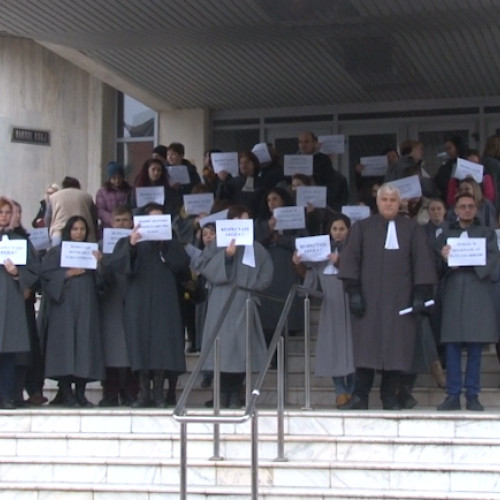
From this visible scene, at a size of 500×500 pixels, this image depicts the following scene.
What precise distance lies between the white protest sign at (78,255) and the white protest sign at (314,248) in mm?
1768

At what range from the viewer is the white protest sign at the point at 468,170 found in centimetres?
1209

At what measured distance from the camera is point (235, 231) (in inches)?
424

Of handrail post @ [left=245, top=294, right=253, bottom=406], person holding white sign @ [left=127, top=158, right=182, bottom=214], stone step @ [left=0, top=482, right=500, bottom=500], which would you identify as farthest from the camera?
person holding white sign @ [left=127, top=158, right=182, bottom=214]

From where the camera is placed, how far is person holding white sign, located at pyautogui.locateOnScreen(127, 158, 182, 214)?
13.0m

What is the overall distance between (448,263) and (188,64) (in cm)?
616

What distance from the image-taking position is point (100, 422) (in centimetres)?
1016

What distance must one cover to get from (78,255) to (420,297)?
2.93 m

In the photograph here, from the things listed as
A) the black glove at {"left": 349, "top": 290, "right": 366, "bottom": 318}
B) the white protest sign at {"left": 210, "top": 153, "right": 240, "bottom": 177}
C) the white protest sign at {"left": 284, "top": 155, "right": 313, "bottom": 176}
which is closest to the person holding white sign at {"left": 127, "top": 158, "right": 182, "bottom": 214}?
the white protest sign at {"left": 210, "top": 153, "right": 240, "bottom": 177}

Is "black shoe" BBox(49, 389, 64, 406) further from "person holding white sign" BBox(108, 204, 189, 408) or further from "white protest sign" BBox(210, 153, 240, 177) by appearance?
"white protest sign" BBox(210, 153, 240, 177)

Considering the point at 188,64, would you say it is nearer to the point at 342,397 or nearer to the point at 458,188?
the point at 458,188

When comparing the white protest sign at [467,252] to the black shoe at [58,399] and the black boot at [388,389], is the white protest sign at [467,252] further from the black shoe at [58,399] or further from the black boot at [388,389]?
the black shoe at [58,399]

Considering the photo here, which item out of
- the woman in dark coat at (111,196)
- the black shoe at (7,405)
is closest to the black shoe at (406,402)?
the black shoe at (7,405)

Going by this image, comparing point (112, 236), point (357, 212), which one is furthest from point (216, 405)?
point (357, 212)

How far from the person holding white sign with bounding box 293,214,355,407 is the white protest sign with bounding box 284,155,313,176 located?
202 centimetres
